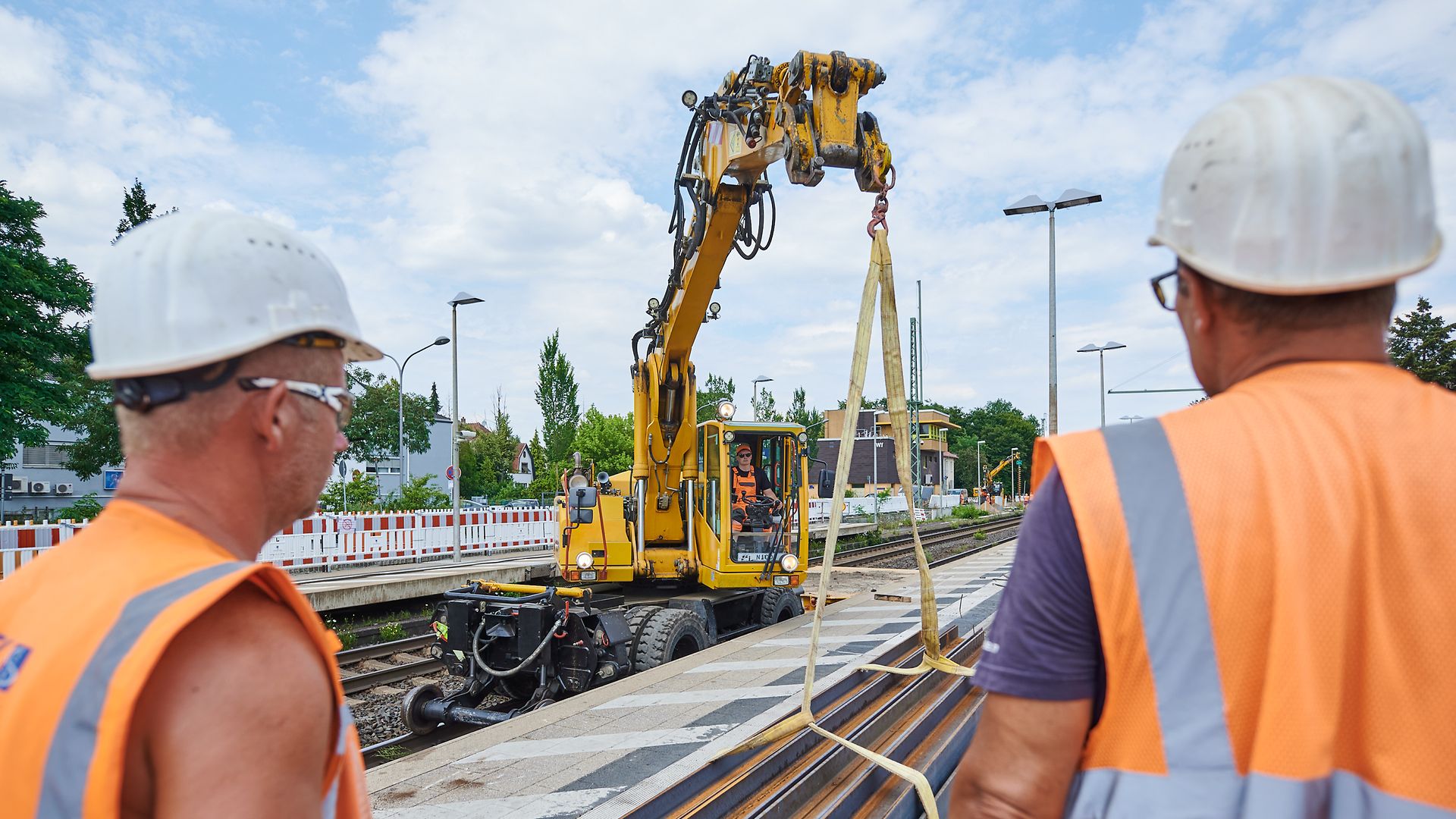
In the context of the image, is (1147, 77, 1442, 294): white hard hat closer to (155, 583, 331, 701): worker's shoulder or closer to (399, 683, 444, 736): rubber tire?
(155, 583, 331, 701): worker's shoulder

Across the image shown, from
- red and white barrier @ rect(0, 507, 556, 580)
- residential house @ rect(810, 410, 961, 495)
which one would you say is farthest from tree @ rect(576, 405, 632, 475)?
red and white barrier @ rect(0, 507, 556, 580)

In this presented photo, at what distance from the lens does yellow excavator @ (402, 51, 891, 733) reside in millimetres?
7207

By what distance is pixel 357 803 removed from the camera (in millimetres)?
1457

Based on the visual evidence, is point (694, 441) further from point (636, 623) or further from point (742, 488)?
point (636, 623)

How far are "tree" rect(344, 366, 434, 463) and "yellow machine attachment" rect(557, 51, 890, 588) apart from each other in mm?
44723

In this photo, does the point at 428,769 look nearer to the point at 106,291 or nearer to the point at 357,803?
the point at 357,803

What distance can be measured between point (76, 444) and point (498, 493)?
73.0ft

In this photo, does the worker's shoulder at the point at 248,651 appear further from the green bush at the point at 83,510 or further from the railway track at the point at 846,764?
the green bush at the point at 83,510

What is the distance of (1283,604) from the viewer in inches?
44.6

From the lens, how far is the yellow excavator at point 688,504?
7.21 meters

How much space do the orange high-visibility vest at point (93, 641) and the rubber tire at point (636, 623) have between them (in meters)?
7.55

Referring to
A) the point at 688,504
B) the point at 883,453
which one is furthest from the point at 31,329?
the point at 883,453

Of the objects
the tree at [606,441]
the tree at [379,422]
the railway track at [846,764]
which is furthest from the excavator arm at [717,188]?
the tree at [379,422]

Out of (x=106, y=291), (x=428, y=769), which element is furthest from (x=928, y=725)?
(x=106, y=291)
